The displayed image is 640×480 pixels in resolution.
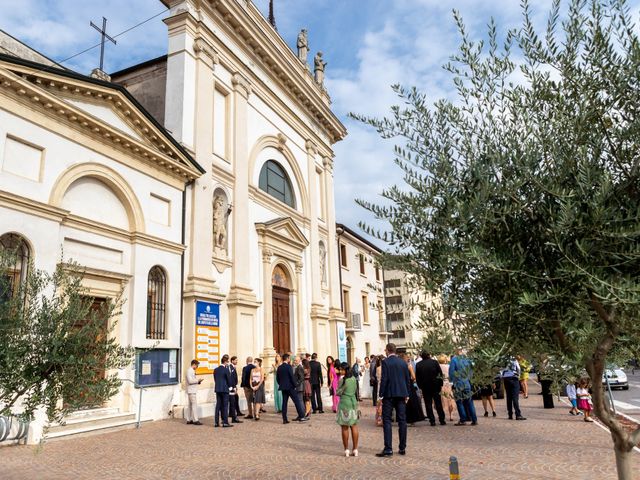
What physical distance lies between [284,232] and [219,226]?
4348mm

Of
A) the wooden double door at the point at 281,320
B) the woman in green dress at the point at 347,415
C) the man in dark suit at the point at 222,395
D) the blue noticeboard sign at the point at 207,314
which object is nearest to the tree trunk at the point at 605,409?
the woman in green dress at the point at 347,415

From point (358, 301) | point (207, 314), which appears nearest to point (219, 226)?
point (207, 314)

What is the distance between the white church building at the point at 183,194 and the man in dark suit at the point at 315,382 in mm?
2857

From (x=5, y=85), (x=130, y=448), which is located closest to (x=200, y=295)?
(x=130, y=448)

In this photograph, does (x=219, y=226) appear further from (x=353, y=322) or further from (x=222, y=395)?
(x=353, y=322)

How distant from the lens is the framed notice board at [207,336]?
46.4ft

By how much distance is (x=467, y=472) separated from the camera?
6.47m

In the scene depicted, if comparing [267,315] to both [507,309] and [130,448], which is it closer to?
[130,448]

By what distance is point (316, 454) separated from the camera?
796 centimetres

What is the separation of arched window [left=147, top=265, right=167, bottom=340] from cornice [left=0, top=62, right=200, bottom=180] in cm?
295

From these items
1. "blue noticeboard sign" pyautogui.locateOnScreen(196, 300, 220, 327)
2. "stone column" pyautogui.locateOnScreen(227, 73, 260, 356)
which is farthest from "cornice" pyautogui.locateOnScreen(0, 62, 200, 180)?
"blue noticeboard sign" pyautogui.locateOnScreen(196, 300, 220, 327)

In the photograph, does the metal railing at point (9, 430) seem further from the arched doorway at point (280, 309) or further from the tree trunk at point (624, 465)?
the arched doorway at point (280, 309)

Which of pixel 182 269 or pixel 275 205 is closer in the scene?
pixel 182 269

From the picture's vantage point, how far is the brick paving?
21.8 feet
